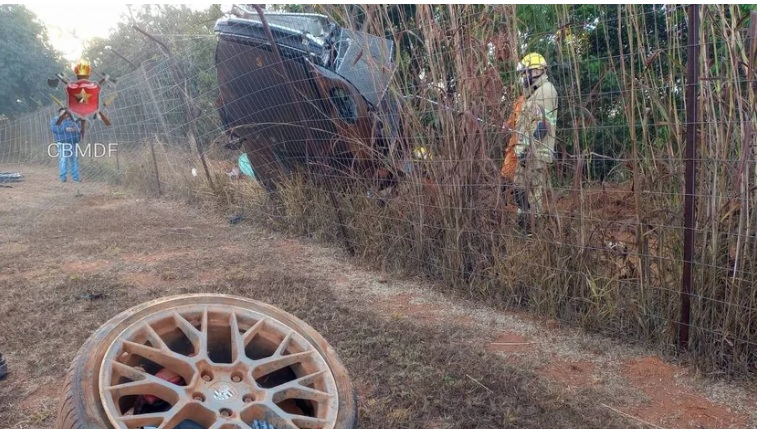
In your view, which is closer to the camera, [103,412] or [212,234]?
[103,412]

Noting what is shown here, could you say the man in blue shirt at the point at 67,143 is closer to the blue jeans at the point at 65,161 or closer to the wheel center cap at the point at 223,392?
the blue jeans at the point at 65,161

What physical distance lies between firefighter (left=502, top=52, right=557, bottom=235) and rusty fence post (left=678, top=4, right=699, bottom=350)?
2.70 ft

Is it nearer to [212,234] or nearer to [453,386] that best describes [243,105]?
[212,234]

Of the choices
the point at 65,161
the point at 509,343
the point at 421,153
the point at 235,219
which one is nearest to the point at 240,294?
the point at 421,153

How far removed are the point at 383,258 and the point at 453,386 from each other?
205 cm

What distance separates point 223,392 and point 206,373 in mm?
125

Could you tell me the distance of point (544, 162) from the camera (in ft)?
12.3

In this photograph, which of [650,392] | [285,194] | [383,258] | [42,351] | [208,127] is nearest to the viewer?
[650,392]

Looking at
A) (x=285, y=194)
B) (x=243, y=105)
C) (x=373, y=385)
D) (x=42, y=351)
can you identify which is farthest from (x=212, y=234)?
(x=373, y=385)

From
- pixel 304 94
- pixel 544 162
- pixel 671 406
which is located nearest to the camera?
pixel 671 406

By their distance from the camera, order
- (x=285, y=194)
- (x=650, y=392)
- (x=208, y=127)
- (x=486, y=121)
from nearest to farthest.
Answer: (x=650, y=392), (x=486, y=121), (x=285, y=194), (x=208, y=127)

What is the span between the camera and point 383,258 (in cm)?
495

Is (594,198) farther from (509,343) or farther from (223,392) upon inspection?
(223,392)

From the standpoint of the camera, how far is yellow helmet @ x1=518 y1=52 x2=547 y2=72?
3762 mm
